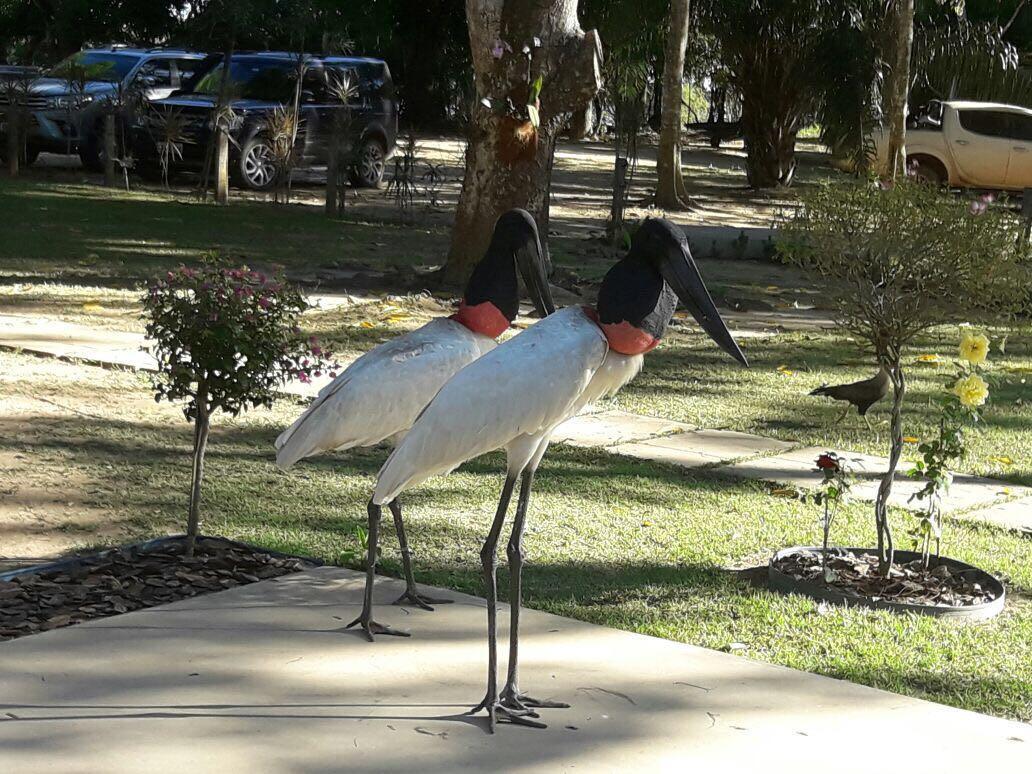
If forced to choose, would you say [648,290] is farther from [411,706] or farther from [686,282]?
[411,706]

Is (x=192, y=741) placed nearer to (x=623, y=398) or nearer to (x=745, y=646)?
(x=745, y=646)

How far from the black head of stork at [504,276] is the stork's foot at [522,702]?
4.30 ft

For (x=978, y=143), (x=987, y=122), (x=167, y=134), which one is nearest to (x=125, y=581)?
(x=167, y=134)

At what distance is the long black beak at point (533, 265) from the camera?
490 centimetres

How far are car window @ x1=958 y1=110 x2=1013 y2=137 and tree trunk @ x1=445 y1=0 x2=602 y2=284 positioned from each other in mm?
15928

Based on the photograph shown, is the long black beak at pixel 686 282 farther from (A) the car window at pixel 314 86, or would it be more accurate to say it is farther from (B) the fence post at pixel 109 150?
(A) the car window at pixel 314 86

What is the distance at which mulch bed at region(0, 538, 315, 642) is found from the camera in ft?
16.0

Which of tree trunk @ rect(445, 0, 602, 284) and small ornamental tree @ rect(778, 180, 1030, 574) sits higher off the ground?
tree trunk @ rect(445, 0, 602, 284)

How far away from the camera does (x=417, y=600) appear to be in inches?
202

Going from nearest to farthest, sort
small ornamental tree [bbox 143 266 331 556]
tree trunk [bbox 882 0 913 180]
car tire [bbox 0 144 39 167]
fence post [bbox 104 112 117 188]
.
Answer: small ornamental tree [bbox 143 266 331 556]
tree trunk [bbox 882 0 913 180]
fence post [bbox 104 112 117 188]
car tire [bbox 0 144 39 167]

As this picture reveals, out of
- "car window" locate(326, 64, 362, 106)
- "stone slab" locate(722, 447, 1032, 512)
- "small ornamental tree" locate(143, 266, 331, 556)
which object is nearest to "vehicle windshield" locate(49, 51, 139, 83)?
"car window" locate(326, 64, 362, 106)

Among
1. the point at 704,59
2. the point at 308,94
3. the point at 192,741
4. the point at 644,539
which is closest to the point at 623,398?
the point at 644,539

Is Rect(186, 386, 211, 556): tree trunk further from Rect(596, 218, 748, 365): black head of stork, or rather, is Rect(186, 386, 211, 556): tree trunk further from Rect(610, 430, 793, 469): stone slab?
Rect(610, 430, 793, 469): stone slab

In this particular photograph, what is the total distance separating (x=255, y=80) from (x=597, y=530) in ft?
52.3
